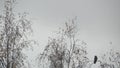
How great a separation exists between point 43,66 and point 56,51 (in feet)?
11.4

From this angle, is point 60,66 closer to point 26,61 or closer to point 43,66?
point 43,66

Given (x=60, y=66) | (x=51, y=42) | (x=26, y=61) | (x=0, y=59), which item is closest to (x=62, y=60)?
(x=60, y=66)

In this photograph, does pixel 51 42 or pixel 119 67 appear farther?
pixel 119 67

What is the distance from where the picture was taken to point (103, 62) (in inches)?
1788

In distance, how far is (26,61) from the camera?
29.2m

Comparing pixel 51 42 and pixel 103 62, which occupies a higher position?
pixel 51 42

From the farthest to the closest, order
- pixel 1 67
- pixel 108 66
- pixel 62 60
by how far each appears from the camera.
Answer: pixel 108 66 < pixel 62 60 < pixel 1 67

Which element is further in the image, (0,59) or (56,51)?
(56,51)

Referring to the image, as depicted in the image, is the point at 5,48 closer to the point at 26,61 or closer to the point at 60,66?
the point at 26,61

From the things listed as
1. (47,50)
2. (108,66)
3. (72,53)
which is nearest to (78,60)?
(72,53)

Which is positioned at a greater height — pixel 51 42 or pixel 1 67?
pixel 51 42

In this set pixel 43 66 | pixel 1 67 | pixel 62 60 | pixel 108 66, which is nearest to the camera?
pixel 1 67

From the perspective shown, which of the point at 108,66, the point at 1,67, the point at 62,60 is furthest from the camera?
the point at 108,66

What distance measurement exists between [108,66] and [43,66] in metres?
14.6
